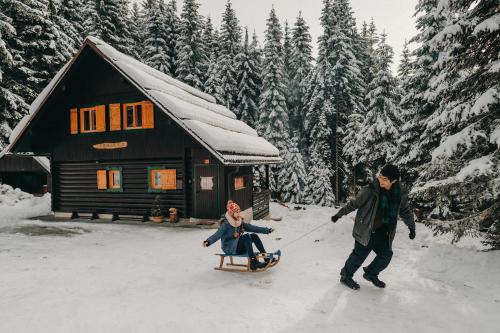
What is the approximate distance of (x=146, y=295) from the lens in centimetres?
560

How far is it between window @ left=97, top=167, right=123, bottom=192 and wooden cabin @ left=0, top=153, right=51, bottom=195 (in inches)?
374

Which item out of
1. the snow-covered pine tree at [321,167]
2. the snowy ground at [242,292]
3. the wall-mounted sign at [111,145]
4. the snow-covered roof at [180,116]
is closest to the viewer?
the snowy ground at [242,292]

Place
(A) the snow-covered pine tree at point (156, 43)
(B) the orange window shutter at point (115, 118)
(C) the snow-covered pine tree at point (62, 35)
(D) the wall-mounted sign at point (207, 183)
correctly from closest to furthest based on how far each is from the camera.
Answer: (D) the wall-mounted sign at point (207, 183) < (B) the orange window shutter at point (115, 118) < (C) the snow-covered pine tree at point (62, 35) < (A) the snow-covered pine tree at point (156, 43)

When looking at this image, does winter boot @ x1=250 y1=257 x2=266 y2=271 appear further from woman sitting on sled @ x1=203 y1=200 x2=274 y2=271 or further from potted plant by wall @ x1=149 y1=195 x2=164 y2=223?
potted plant by wall @ x1=149 y1=195 x2=164 y2=223

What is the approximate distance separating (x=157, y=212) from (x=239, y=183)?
13.5 feet

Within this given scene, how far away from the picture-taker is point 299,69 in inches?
1303

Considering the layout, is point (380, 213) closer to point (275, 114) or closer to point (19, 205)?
point (19, 205)

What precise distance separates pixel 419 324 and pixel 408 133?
44.6 feet

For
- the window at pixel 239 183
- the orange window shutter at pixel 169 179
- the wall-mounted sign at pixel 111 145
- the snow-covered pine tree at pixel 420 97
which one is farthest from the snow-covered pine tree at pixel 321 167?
the wall-mounted sign at pixel 111 145

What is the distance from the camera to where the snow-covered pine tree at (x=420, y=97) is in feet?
49.2

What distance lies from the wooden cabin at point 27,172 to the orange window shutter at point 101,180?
9378 millimetres

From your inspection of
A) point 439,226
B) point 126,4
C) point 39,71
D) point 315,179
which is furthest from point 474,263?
point 126,4

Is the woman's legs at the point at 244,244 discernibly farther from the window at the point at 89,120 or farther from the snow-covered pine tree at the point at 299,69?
the snow-covered pine tree at the point at 299,69

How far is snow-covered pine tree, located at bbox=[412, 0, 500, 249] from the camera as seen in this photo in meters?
6.39
